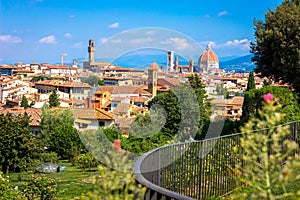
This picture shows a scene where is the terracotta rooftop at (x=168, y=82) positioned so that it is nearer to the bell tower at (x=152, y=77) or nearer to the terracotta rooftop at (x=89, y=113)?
the bell tower at (x=152, y=77)

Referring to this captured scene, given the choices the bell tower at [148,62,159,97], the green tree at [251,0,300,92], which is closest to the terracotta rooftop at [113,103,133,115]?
the bell tower at [148,62,159,97]

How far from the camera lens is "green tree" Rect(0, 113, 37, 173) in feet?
57.7

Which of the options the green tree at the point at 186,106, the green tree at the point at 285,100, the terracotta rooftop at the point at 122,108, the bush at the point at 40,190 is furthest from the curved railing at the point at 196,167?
the green tree at the point at 285,100

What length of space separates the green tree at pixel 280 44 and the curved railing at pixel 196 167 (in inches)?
283

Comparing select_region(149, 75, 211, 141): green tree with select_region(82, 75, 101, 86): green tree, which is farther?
select_region(149, 75, 211, 141): green tree

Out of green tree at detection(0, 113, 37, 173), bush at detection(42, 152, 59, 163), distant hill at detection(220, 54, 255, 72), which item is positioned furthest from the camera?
bush at detection(42, 152, 59, 163)

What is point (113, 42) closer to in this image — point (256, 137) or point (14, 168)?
point (256, 137)

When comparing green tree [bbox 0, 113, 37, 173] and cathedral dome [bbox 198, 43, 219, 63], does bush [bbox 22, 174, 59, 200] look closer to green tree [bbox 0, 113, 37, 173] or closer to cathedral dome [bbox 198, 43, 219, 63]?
cathedral dome [bbox 198, 43, 219, 63]

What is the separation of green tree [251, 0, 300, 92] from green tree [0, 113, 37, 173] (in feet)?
33.9

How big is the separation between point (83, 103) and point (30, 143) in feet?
34.5

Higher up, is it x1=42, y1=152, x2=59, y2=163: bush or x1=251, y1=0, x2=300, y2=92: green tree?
x1=251, y1=0, x2=300, y2=92: green tree

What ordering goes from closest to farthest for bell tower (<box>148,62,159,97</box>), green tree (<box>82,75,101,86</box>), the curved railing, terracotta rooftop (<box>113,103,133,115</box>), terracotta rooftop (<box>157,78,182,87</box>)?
1. the curved railing
2. green tree (<box>82,75,101,86</box>)
3. bell tower (<box>148,62,159,97</box>)
4. terracotta rooftop (<box>113,103,133,115</box>)
5. terracotta rooftop (<box>157,78,182,87</box>)

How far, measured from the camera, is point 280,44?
12250mm

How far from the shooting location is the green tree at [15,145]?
17.6 metres
